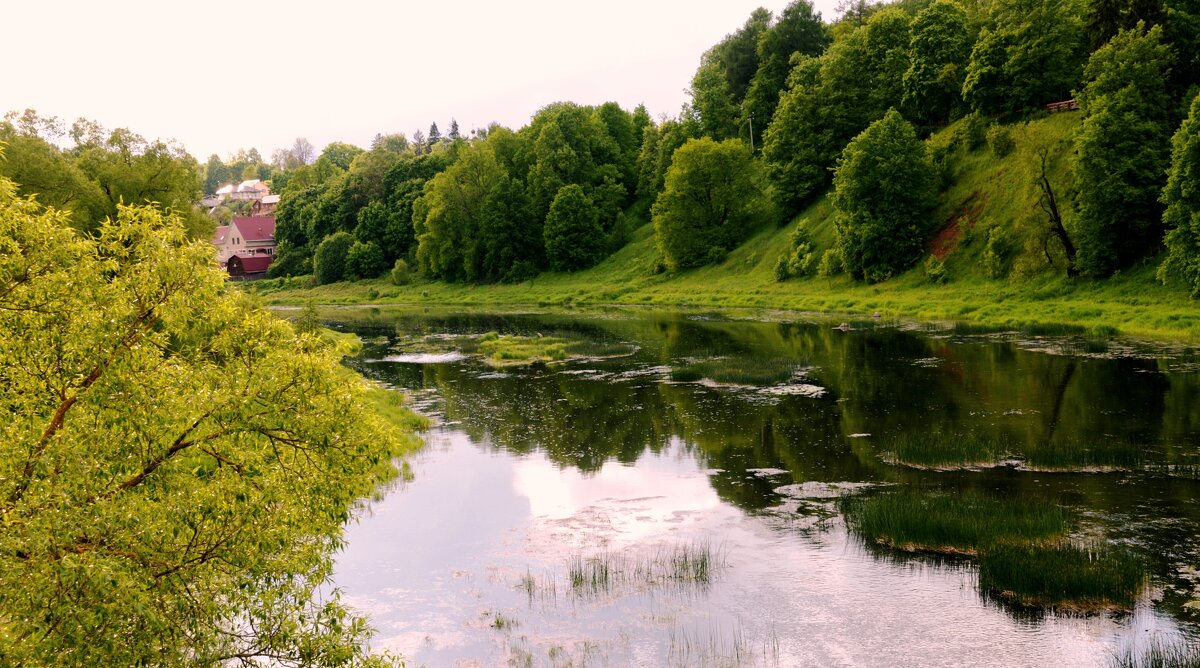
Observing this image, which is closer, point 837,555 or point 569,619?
point 569,619

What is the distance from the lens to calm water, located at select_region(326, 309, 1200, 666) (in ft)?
49.0

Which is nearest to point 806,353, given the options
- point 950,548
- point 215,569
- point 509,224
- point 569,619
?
point 950,548

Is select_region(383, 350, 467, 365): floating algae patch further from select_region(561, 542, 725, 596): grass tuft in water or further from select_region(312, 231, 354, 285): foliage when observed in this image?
select_region(312, 231, 354, 285): foliage

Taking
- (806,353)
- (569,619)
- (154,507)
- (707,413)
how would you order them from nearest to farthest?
1. (154,507)
2. (569,619)
3. (707,413)
4. (806,353)

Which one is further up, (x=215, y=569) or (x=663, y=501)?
(x=215, y=569)

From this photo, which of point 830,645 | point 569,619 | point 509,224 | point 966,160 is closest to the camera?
point 830,645

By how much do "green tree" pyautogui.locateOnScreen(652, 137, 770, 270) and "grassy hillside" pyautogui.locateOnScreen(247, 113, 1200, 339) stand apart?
2022 mm

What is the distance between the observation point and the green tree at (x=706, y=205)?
84.1 meters

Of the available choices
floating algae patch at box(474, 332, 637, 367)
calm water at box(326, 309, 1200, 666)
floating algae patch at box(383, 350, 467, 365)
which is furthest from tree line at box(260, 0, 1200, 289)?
floating algae patch at box(383, 350, 467, 365)

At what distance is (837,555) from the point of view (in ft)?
59.8

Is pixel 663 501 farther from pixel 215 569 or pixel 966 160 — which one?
pixel 966 160

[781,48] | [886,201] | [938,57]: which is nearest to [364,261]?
[781,48]

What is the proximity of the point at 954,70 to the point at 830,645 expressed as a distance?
68.3 meters

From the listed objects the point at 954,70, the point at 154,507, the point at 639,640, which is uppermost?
the point at 954,70
